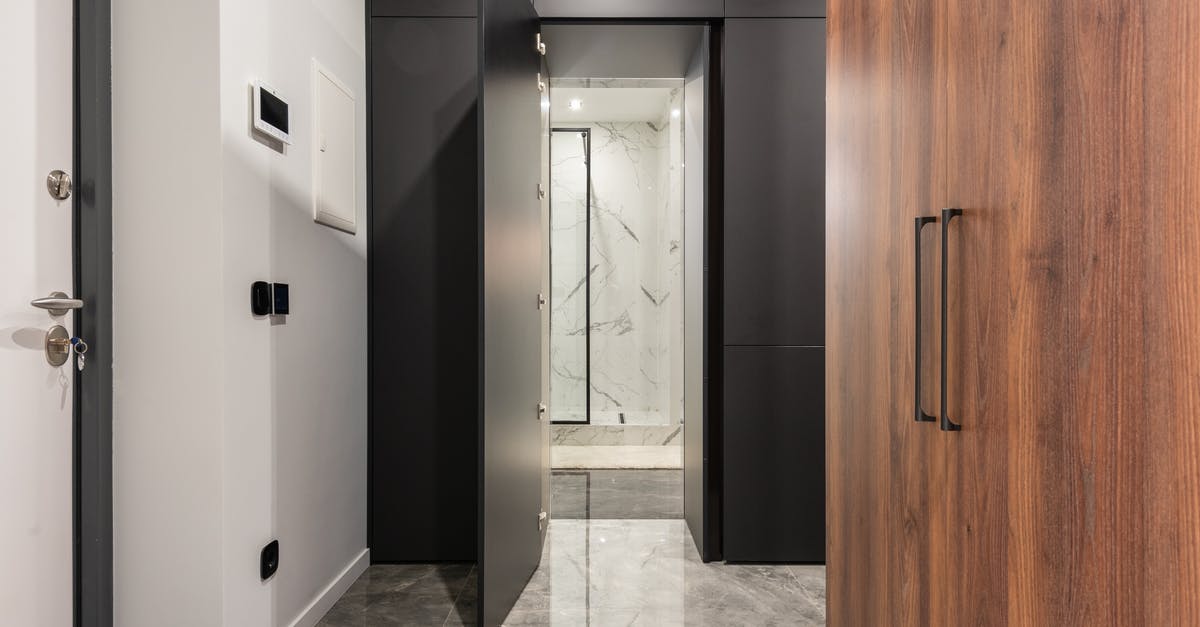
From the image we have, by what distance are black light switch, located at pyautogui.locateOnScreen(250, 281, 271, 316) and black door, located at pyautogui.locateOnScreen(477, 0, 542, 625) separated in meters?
0.56

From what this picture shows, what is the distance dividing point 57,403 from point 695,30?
234 cm

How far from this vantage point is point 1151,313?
2.02 feet

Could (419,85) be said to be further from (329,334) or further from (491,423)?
(491,423)

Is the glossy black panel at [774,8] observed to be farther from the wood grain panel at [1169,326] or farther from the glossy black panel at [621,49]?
the wood grain panel at [1169,326]

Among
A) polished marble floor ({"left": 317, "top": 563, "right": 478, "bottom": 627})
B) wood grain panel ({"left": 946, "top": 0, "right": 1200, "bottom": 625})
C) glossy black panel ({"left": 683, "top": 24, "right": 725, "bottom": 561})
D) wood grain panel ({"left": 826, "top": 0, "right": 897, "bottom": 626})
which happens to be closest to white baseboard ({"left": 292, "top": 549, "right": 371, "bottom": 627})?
polished marble floor ({"left": 317, "top": 563, "right": 478, "bottom": 627})

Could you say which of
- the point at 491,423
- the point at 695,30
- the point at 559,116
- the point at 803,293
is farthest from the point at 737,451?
the point at 559,116

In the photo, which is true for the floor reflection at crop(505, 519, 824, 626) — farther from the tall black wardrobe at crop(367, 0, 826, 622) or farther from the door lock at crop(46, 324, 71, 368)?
the door lock at crop(46, 324, 71, 368)

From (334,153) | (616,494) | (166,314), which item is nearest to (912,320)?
(166,314)

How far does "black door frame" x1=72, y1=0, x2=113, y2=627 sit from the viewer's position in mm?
1355

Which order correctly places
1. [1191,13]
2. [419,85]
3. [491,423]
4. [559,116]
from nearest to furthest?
1. [1191,13]
2. [491,423]
3. [419,85]
4. [559,116]

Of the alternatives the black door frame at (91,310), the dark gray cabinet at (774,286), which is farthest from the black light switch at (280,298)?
the dark gray cabinet at (774,286)

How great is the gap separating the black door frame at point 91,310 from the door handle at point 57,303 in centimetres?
6

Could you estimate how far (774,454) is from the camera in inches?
98.7

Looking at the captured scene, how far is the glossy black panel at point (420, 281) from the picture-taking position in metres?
2.48
